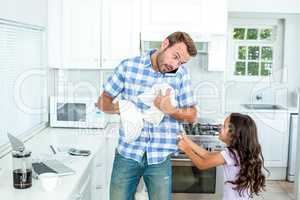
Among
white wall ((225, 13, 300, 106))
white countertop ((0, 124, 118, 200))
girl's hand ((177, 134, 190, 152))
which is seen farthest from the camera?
white wall ((225, 13, 300, 106))

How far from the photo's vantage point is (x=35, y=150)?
2775 millimetres

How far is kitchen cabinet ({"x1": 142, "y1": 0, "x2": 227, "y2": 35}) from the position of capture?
11.8ft

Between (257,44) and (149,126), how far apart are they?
3.25m

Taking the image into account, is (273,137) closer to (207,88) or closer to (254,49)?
(207,88)

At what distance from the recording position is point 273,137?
14.9ft

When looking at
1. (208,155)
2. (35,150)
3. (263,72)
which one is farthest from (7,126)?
(263,72)

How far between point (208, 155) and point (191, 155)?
0.33 ft

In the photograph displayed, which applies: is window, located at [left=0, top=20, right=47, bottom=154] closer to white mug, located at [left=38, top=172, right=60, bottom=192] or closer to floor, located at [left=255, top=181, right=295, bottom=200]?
white mug, located at [left=38, top=172, right=60, bottom=192]

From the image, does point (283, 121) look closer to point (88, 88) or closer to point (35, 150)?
point (88, 88)

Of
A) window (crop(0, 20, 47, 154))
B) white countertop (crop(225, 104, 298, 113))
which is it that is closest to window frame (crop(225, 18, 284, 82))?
white countertop (crop(225, 104, 298, 113))

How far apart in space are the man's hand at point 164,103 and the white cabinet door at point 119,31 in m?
1.56

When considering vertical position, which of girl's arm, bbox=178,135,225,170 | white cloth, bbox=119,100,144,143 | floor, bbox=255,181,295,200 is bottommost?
floor, bbox=255,181,295,200

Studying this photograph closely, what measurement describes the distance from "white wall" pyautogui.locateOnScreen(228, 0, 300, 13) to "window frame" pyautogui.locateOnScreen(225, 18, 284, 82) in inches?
15.1

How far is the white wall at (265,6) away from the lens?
4.50 meters
